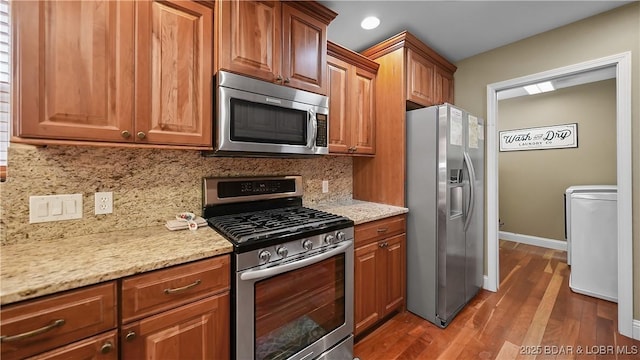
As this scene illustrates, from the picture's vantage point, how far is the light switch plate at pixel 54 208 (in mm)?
1216

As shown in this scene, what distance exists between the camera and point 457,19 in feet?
7.04

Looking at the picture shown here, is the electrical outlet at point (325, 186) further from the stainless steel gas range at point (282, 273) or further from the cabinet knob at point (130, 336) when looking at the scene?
the cabinet knob at point (130, 336)

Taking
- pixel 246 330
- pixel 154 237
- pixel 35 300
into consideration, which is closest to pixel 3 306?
pixel 35 300

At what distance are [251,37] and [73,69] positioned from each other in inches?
33.9

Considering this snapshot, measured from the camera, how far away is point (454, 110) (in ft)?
6.91

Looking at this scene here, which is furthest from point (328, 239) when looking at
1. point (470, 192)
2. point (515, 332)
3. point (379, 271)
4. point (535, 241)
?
point (535, 241)

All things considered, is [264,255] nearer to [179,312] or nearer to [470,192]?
[179,312]

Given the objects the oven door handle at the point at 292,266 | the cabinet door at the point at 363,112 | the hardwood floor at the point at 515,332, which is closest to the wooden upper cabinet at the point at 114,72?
the oven door handle at the point at 292,266

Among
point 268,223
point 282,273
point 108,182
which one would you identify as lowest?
point 282,273

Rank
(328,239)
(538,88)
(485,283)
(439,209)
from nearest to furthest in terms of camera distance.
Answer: (328,239)
(439,209)
(485,283)
(538,88)

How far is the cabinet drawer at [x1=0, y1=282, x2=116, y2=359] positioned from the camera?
30.2 inches

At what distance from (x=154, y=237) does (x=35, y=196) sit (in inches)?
22.6

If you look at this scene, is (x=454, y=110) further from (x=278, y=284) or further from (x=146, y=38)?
(x=146, y=38)

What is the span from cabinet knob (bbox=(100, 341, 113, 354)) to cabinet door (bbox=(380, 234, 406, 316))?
1666 millimetres
